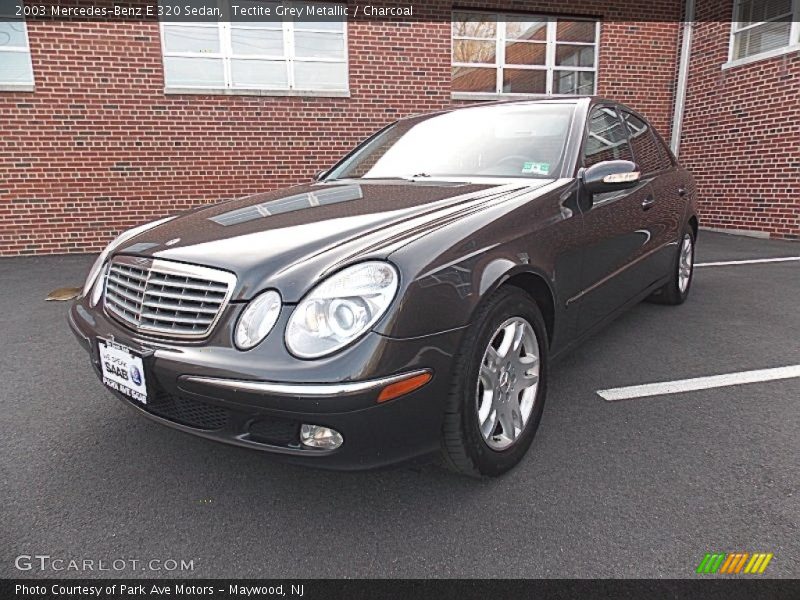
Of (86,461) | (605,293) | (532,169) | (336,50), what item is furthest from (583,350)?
(336,50)

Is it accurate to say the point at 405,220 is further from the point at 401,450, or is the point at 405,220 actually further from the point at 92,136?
the point at 92,136

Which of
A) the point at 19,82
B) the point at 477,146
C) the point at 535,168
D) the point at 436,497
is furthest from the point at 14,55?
the point at 436,497

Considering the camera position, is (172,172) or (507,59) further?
(507,59)

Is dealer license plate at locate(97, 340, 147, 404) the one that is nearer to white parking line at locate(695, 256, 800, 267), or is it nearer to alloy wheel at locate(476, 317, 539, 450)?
alloy wheel at locate(476, 317, 539, 450)

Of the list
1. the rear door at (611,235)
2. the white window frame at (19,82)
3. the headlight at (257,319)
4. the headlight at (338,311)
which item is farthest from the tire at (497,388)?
the white window frame at (19,82)

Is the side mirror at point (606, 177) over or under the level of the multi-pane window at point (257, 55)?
under

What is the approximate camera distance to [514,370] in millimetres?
2127

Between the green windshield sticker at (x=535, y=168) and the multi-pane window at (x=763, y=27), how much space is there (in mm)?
7101

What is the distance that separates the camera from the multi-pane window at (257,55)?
7.39 metres

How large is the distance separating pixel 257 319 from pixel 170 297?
38 centimetres

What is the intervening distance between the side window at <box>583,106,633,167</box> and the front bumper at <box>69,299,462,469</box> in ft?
4.98

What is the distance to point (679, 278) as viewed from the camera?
4.30 m

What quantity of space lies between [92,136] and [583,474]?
753cm

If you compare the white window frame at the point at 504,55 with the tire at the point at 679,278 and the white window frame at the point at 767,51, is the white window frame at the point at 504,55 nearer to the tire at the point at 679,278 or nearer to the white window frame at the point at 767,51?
the white window frame at the point at 767,51
